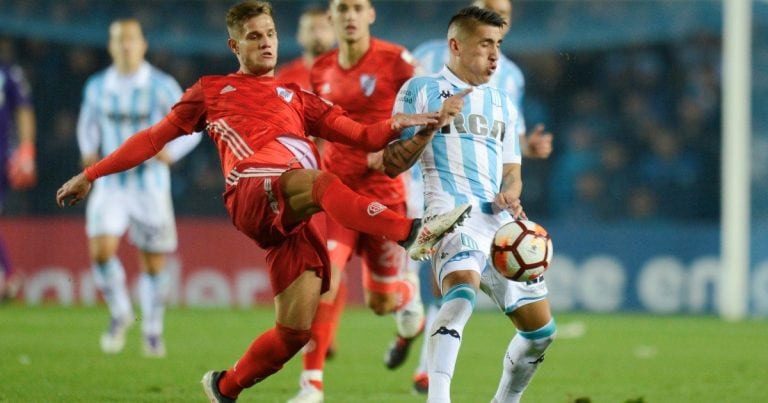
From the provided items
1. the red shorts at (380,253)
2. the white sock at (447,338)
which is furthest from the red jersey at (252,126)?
the red shorts at (380,253)

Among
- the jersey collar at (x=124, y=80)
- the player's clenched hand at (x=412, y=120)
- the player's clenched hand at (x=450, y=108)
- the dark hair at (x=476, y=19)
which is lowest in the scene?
the player's clenched hand at (x=412, y=120)

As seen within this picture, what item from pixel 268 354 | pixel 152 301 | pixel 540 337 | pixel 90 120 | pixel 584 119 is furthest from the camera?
pixel 584 119

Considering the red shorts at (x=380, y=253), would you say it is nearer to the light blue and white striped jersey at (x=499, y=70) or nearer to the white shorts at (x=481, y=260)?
the light blue and white striped jersey at (x=499, y=70)

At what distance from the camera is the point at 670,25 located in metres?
16.1

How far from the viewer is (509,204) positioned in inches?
225

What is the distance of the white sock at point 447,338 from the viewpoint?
17.8 feet

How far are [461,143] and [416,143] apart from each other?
1.10 feet

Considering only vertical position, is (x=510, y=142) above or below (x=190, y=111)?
below

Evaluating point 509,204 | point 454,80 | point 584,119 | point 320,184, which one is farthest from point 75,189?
point 584,119

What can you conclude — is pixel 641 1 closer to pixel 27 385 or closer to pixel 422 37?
pixel 422 37

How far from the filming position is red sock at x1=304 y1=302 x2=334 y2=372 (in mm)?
6844

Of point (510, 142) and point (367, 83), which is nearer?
point (510, 142)

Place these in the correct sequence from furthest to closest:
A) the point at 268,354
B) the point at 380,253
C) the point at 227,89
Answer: the point at 380,253 < the point at 227,89 < the point at 268,354

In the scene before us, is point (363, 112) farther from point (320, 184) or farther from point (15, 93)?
point (15, 93)
